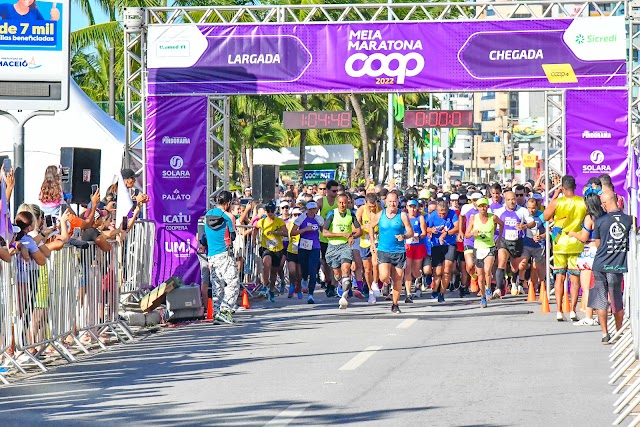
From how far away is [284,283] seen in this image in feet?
80.0

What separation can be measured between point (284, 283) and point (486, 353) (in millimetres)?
11573

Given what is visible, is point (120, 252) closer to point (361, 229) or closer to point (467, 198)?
point (361, 229)

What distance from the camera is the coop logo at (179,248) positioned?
20.3 m

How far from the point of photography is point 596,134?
19.9 metres

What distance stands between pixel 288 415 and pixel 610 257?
5.99m

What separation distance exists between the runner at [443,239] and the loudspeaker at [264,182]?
4404mm

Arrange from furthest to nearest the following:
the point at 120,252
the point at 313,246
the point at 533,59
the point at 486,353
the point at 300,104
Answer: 1. the point at 300,104
2. the point at 313,246
3. the point at 533,59
4. the point at 120,252
5. the point at 486,353

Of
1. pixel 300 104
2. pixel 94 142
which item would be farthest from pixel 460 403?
pixel 300 104

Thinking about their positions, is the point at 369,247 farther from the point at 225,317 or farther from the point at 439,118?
the point at 439,118

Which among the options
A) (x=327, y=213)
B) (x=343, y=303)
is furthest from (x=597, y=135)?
(x=327, y=213)

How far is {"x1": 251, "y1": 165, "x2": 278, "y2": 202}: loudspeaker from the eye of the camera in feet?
82.3

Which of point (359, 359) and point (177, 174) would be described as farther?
point (177, 174)

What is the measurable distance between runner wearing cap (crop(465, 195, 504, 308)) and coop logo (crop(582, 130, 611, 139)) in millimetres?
1997

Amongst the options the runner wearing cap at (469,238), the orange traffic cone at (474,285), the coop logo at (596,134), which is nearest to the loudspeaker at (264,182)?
the runner wearing cap at (469,238)
